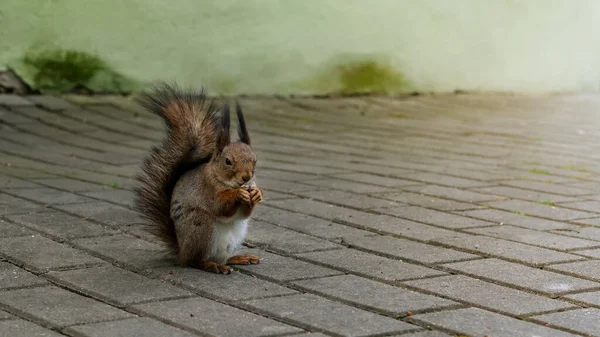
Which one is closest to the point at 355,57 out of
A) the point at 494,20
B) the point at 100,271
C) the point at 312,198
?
the point at 494,20

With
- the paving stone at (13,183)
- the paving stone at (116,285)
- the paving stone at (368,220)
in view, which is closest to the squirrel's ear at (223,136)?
the paving stone at (116,285)

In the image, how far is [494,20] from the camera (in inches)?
435

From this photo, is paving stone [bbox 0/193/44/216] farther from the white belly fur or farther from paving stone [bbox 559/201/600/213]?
paving stone [bbox 559/201/600/213]

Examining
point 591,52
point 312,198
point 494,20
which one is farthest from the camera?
point 591,52

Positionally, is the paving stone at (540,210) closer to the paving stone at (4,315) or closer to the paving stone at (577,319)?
the paving stone at (577,319)

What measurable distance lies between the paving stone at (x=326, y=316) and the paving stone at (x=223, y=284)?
99 millimetres

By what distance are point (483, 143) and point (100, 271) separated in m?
4.89

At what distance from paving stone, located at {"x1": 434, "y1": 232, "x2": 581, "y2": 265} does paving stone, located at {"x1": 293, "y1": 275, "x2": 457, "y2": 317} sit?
32.1 inches

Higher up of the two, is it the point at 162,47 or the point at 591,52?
the point at 591,52

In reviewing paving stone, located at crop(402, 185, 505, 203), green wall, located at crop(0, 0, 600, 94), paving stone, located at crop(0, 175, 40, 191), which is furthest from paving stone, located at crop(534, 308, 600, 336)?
green wall, located at crop(0, 0, 600, 94)

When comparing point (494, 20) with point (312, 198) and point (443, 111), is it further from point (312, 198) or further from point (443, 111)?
point (312, 198)

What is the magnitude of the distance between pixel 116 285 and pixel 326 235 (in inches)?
52.7

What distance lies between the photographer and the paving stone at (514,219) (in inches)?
196

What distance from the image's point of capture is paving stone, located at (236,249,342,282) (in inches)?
151
